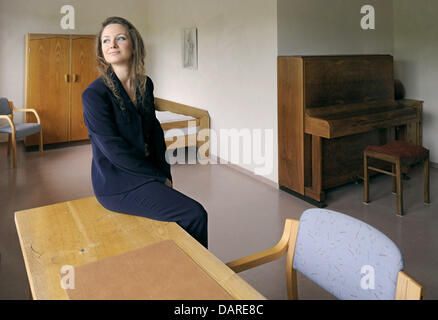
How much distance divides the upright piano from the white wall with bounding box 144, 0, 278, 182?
269mm

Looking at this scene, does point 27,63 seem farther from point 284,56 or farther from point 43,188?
point 284,56

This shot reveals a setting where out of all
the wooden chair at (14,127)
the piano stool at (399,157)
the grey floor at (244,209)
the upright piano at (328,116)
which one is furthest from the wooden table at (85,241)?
the wooden chair at (14,127)

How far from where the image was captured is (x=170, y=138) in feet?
17.3

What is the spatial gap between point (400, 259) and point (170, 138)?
4.38 meters

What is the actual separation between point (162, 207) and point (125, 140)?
0.43 m

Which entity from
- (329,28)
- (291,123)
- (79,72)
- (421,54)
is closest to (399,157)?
(291,123)

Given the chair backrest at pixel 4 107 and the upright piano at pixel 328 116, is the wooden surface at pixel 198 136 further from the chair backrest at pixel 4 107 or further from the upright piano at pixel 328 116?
the chair backrest at pixel 4 107

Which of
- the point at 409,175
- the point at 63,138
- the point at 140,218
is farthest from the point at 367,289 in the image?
the point at 63,138

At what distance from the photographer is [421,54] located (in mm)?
4836

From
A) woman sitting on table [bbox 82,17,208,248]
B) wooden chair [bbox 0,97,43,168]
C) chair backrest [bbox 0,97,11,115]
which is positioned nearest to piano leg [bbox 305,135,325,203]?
woman sitting on table [bbox 82,17,208,248]

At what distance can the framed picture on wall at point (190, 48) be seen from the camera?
18.2 ft

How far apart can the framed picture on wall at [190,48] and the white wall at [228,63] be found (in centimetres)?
9

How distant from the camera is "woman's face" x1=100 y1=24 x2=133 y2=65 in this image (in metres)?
1.78

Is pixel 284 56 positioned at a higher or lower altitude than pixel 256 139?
higher
